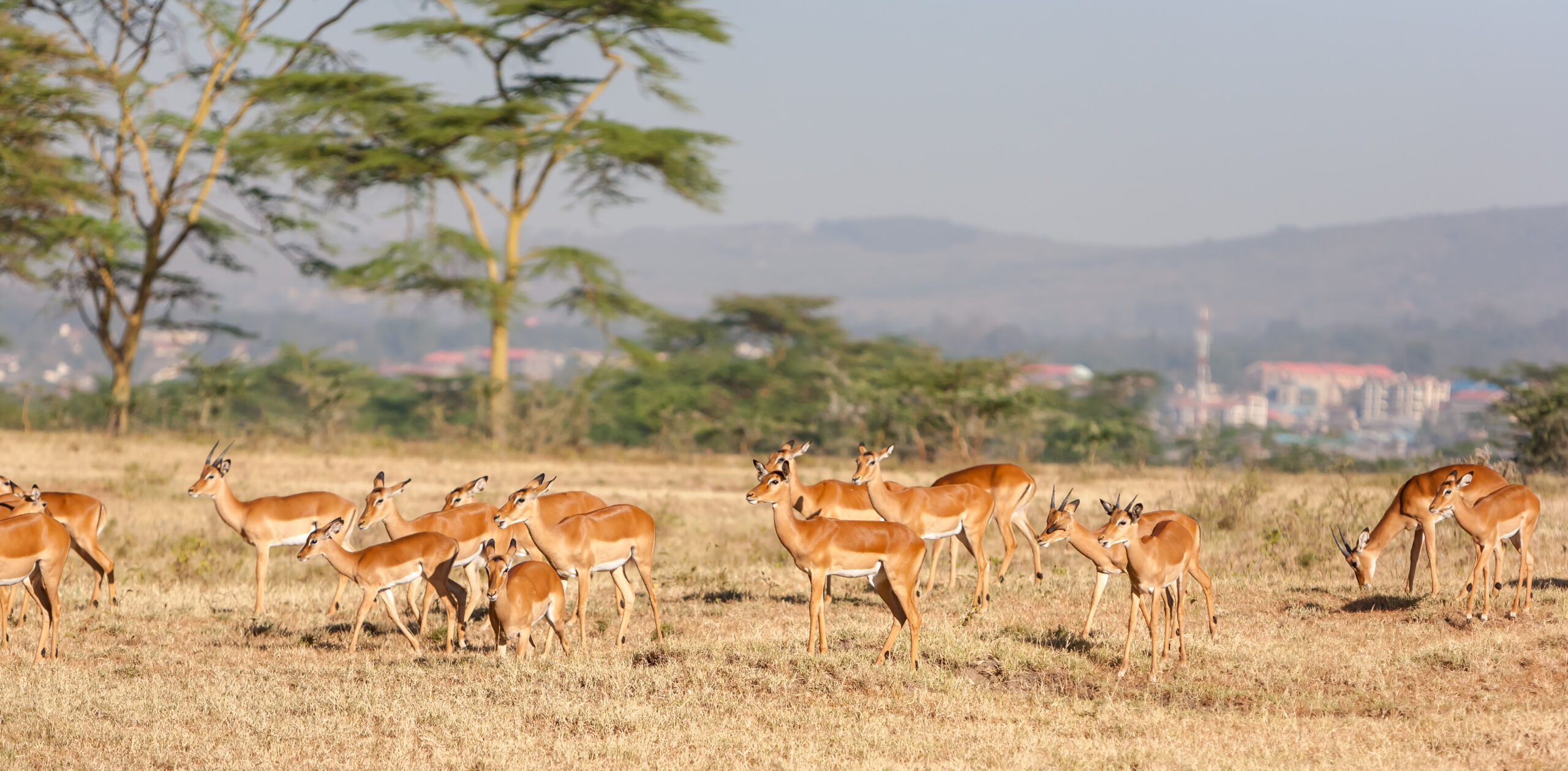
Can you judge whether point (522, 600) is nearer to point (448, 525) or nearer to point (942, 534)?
point (448, 525)

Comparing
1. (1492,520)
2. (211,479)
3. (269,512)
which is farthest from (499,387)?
(1492,520)

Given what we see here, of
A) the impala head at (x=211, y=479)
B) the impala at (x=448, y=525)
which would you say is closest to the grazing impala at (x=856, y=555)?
the impala at (x=448, y=525)

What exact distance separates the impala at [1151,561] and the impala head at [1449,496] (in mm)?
2498

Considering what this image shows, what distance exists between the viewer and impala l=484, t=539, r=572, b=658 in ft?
29.4

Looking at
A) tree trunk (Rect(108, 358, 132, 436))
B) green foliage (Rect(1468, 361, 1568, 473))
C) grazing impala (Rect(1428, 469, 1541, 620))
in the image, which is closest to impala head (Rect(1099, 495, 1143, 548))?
grazing impala (Rect(1428, 469, 1541, 620))

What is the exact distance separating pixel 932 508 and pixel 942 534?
0.23 meters

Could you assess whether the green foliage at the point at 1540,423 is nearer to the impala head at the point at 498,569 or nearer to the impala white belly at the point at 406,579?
the impala head at the point at 498,569

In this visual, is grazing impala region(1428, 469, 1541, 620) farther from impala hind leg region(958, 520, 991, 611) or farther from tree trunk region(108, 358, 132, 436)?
tree trunk region(108, 358, 132, 436)

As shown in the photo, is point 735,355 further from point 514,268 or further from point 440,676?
point 440,676

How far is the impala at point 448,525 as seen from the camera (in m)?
10.3

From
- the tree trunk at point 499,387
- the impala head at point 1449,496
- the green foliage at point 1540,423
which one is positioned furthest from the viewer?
the tree trunk at point 499,387

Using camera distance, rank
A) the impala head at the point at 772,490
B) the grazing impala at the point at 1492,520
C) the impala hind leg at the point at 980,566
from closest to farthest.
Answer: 1. the impala head at the point at 772,490
2. the grazing impala at the point at 1492,520
3. the impala hind leg at the point at 980,566

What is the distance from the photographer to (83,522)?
36.0 ft

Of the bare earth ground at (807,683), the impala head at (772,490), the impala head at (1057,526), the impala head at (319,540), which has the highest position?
the impala head at (772,490)
